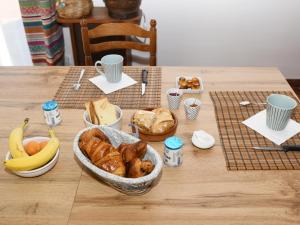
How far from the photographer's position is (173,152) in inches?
33.9

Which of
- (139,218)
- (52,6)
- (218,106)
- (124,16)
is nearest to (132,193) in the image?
(139,218)

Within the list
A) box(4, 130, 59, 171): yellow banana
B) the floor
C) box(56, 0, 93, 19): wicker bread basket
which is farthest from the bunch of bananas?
the floor

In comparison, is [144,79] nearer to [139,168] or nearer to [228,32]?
[139,168]

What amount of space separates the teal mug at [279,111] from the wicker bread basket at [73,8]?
4.95 ft

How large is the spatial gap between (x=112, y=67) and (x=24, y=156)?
544 millimetres

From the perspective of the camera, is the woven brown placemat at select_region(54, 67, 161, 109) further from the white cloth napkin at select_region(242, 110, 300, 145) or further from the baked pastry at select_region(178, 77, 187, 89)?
the white cloth napkin at select_region(242, 110, 300, 145)

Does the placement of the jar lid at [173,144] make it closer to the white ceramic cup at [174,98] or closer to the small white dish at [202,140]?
the small white dish at [202,140]

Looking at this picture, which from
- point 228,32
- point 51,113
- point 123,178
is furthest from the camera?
point 228,32

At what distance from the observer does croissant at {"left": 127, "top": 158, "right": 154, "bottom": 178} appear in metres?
0.77

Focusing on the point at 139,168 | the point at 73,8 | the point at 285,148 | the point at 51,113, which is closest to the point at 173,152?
the point at 139,168

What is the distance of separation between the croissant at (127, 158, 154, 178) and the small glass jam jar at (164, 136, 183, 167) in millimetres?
99

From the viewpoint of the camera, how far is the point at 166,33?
2.51m

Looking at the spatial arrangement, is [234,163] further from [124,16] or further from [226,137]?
[124,16]

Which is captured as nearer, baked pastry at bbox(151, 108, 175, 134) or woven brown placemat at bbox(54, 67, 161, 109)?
baked pastry at bbox(151, 108, 175, 134)
